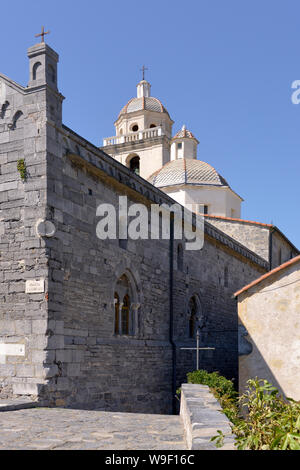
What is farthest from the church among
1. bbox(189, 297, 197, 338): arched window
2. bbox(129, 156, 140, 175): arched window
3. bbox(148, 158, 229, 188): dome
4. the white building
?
bbox(129, 156, 140, 175): arched window

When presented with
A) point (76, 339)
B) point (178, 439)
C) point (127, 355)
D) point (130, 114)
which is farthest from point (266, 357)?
point (130, 114)

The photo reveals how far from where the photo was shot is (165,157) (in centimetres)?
3197

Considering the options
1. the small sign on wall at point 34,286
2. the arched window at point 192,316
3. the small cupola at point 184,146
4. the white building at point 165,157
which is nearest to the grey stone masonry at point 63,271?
the small sign on wall at point 34,286

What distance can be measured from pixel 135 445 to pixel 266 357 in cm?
683

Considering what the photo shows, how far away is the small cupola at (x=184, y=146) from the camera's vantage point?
29344 mm

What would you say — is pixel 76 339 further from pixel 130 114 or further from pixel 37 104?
pixel 130 114

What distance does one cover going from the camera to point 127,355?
11852 millimetres

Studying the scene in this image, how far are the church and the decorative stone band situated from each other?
10.2 ft

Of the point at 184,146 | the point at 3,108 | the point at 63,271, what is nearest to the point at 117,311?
the point at 63,271

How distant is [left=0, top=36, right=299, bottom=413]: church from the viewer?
9.27 meters

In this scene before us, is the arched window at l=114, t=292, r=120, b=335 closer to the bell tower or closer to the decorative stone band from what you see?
the bell tower

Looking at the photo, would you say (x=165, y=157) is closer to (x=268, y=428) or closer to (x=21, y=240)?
(x=21, y=240)

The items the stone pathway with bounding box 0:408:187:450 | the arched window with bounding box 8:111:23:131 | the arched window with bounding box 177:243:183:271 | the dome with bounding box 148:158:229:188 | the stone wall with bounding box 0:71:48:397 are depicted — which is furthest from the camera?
the dome with bounding box 148:158:229:188

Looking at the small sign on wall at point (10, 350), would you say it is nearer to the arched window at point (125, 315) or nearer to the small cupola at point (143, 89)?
Answer: the arched window at point (125, 315)
